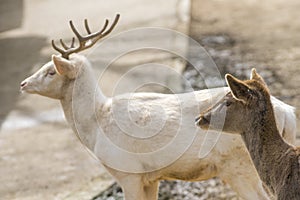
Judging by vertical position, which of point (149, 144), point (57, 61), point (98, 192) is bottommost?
point (98, 192)

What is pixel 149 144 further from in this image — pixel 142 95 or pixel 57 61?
pixel 57 61

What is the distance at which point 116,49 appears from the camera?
11.6 m

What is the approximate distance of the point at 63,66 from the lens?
20.6 feet

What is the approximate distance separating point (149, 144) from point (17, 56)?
5.93 meters

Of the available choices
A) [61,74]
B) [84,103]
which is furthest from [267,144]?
[61,74]

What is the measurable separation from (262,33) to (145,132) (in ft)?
19.1

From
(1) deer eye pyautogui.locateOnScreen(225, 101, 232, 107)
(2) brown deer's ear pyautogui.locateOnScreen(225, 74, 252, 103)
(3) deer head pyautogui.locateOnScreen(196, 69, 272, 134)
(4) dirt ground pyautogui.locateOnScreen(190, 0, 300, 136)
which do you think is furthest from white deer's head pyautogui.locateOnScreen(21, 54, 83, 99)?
(4) dirt ground pyautogui.locateOnScreen(190, 0, 300, 136)

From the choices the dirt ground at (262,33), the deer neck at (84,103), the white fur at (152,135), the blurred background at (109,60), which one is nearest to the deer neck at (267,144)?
the white fur at (152,135)

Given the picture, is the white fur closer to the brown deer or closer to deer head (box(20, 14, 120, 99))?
deer head (box(20, 14, 120, 99))

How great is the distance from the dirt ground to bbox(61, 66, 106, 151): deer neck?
3.34m

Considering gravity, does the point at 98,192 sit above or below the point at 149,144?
below

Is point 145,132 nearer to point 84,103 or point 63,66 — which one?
point 84,103

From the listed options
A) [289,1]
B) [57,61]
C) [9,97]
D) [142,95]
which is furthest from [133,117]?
[289,1]

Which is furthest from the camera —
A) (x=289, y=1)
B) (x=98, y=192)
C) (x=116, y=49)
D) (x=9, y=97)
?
(x=289, y=1)
